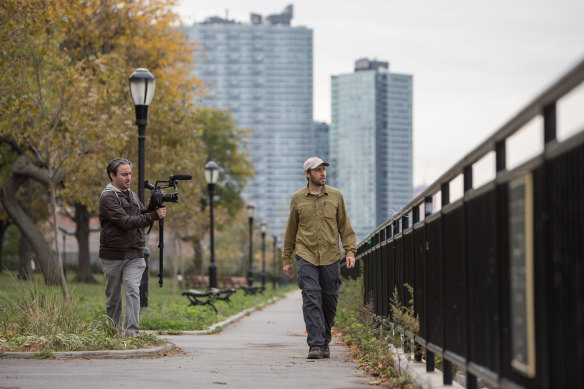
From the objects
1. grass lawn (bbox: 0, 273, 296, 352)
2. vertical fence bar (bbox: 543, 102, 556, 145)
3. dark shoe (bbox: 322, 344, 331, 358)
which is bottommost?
dark shoe (bbox: 322, 344, 331, 358)

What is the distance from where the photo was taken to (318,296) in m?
10.2

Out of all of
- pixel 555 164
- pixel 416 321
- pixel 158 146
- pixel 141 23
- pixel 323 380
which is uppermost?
pixel 141 23

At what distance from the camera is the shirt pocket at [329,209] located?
34.0ft

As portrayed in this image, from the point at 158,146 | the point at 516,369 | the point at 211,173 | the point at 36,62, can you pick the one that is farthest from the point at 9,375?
the point at 158,146

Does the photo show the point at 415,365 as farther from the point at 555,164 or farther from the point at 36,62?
the point at 36,62

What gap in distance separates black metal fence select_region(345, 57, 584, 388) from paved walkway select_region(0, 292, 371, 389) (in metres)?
1.34

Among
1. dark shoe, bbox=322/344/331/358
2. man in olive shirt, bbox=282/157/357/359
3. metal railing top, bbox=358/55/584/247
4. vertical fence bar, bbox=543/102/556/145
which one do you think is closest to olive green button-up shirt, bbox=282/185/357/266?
man in olive shirt, bbox=282/157/357/359

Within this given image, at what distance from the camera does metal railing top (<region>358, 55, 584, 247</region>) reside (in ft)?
11.7

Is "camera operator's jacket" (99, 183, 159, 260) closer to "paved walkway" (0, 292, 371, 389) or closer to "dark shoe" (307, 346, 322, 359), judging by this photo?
"paved walkway" (0, 292, 371, 389)

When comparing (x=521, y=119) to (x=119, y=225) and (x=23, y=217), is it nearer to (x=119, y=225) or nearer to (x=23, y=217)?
(x=119, y=225)

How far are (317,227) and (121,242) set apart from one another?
2.12 metres

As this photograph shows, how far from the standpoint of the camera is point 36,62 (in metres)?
21.8

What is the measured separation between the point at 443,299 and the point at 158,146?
27.0 metres

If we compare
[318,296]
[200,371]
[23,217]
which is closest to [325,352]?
[318,296]
